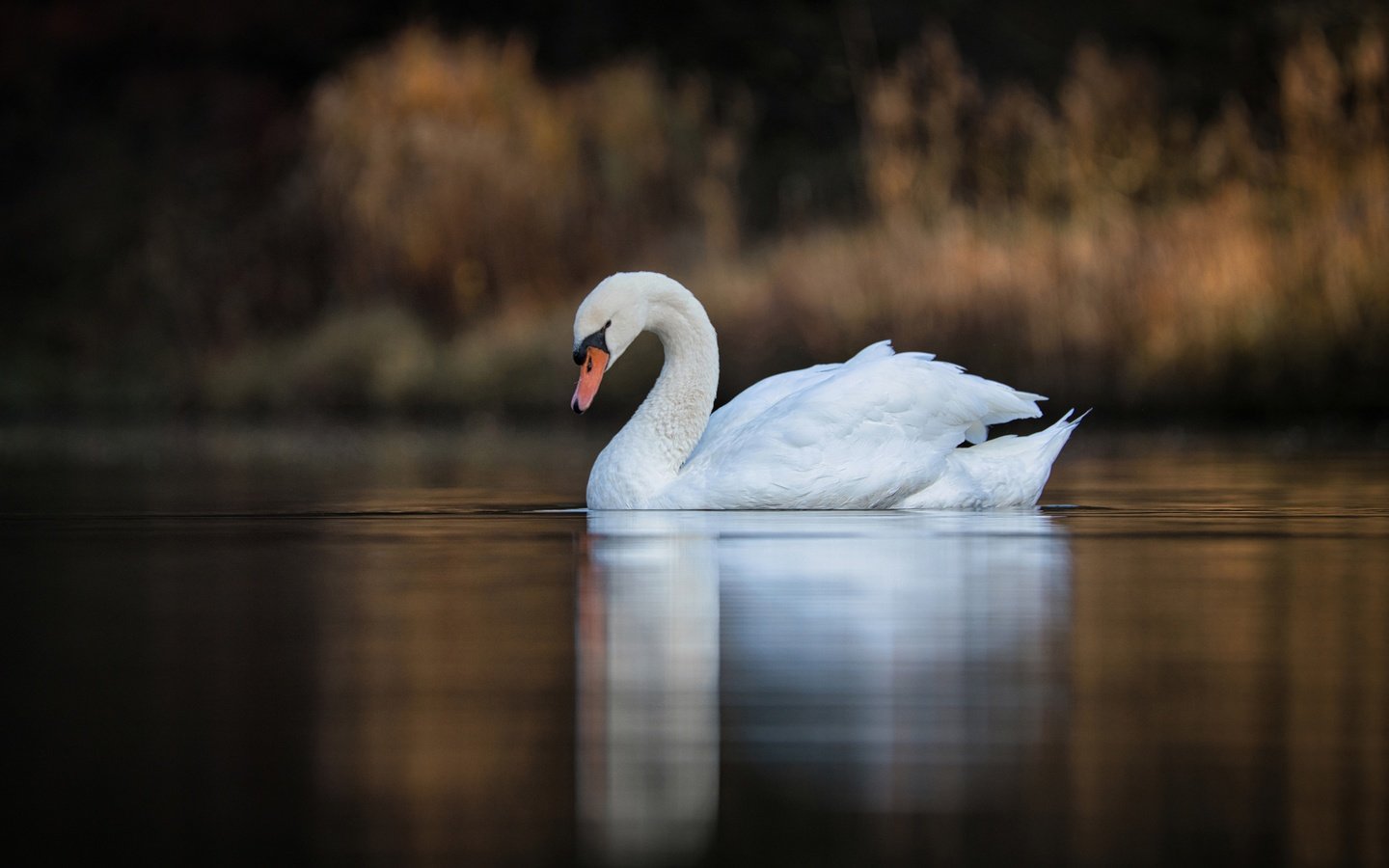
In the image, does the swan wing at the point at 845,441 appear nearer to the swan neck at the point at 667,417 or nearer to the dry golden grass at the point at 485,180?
the swan neck at the point at 667,417

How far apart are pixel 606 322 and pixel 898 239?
751cm

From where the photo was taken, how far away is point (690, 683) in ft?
12.1

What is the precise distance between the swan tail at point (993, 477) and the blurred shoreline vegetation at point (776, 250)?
557 centimetres

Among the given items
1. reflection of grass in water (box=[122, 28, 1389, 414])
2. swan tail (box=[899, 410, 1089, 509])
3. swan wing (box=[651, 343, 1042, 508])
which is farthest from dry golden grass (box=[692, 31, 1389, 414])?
swan wing (box=[651, 343, 1042, 508])

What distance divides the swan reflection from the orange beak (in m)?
1.28

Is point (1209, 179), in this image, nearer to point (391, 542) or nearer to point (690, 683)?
point (391, 542)

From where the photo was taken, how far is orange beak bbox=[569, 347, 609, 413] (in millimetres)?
7637

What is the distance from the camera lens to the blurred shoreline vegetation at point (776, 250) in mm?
13516

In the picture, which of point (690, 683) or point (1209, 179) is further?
point (1209, 179)

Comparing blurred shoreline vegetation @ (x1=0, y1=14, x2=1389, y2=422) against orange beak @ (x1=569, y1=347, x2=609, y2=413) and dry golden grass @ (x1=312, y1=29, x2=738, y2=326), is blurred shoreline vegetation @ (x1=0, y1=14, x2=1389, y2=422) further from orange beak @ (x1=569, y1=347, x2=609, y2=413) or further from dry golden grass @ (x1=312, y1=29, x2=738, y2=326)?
orange beak @ (x1=569, y1=347, x2=609, y2=413)

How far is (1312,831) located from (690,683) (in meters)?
1.29

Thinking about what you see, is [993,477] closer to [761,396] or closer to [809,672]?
[761,396]

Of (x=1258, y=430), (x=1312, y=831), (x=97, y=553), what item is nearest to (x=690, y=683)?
(x=1312, y=831)

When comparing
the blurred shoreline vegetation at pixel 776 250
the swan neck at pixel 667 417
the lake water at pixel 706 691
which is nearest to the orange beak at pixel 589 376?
the swan neck at pixel 667 417
